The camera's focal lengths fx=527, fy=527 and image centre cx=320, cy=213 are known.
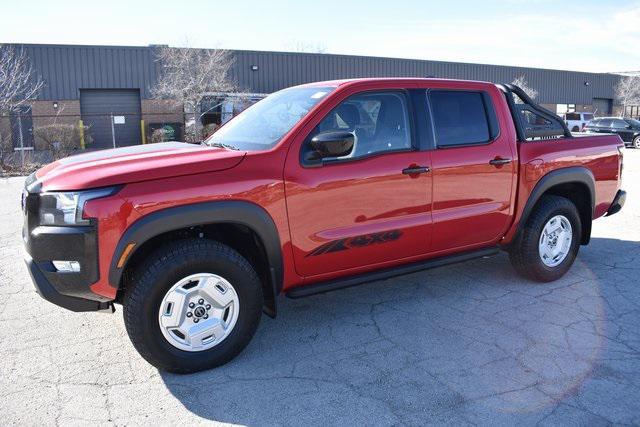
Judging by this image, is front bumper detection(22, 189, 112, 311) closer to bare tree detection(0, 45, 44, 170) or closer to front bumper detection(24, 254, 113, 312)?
front bumper detection(24, 254, 113, 312)

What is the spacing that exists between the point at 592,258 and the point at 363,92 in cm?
362

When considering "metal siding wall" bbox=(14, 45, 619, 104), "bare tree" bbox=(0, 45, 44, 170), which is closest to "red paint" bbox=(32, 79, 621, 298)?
"bare tree" bbox=(0, 45, 44, 170)

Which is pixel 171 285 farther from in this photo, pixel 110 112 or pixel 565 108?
pixel 565 108

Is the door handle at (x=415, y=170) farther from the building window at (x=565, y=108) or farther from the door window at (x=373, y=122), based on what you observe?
the building window at (x=565, y=108)

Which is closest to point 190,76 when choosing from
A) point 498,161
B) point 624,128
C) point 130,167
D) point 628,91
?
point 624,128

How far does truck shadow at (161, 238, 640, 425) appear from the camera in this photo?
300 centimetres

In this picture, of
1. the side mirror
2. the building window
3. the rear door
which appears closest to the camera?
the side mirror

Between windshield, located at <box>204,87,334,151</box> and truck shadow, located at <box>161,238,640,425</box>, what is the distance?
1451mm

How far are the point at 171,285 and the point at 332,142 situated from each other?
1.36 metres

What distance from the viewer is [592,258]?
19.3ft

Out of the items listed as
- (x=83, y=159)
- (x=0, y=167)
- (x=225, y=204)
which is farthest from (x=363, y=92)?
(x=0, y=167)

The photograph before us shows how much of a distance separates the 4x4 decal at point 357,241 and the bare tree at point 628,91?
53.6 m

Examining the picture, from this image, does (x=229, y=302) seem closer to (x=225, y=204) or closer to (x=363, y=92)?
(x=225, y=204)

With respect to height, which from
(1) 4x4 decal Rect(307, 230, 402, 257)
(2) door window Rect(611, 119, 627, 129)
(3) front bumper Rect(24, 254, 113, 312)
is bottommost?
(3) front bumper Rect(24, 254, 113, 312)
